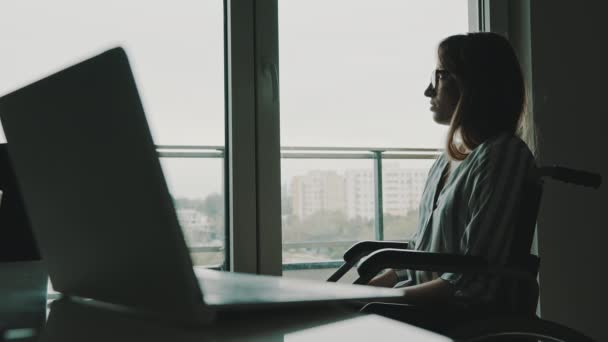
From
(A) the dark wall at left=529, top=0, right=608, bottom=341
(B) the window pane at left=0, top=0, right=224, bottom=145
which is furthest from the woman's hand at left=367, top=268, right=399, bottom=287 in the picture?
(A) the dark wall at left=529, top=0, right=608, bottom=341

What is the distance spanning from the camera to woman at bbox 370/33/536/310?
3.84ft

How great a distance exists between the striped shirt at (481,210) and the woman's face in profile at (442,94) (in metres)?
0.20

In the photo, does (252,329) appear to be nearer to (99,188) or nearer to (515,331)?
(99,188)

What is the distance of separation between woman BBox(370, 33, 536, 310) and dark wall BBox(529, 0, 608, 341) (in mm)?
835

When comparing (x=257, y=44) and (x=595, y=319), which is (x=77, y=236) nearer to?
(x=257, y=44)

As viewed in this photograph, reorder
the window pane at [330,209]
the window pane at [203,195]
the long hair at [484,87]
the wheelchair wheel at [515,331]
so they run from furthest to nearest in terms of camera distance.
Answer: the window pane at [330,209]
the window pane at [203,195]
the long hair at [484,87]
the wheelchair wheel at [515,331]

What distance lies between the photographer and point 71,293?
758 mm

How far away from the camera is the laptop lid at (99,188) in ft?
1.55

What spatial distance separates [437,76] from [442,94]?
50 millimetres

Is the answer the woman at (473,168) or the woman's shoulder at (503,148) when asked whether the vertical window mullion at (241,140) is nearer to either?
the woman at (473,168)

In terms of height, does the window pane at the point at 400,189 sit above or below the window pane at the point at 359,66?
below

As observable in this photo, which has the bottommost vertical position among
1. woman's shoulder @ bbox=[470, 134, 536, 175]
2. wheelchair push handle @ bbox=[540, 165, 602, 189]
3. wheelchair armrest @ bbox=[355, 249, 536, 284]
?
wheelchair armrest @ bbox=[355, 249, 536, 284]

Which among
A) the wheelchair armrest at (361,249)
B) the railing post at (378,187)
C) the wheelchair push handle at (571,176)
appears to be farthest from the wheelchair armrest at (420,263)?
the railing post at (378,187)

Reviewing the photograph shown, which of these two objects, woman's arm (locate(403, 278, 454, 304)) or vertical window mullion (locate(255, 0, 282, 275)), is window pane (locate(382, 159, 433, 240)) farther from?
woman's arm (locate(403, 278, 454, 304))
